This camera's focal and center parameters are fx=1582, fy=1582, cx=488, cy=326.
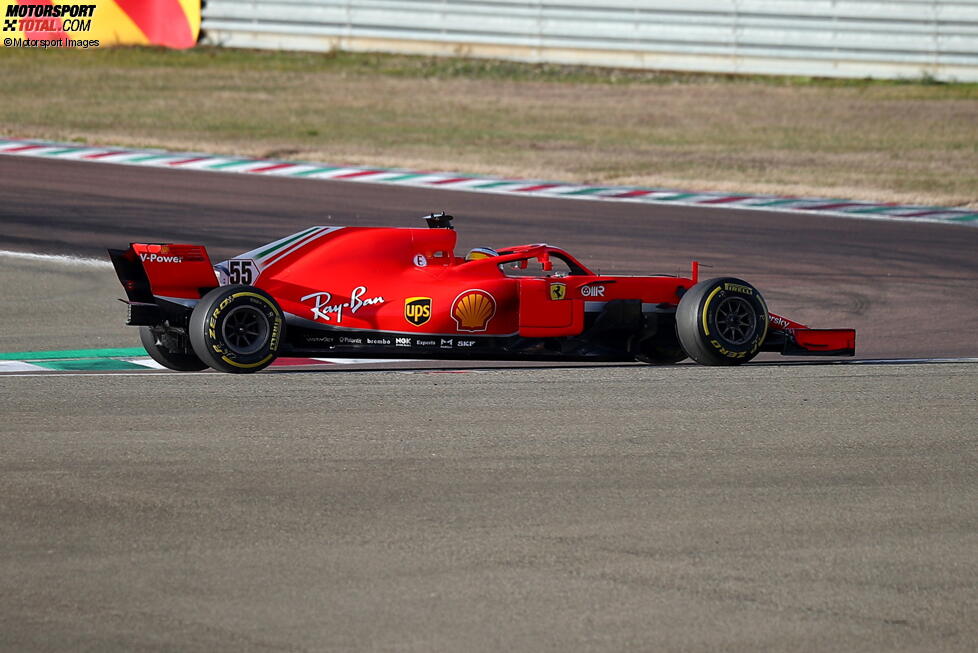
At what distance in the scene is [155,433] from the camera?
8.65 meters

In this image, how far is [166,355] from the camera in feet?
35.7

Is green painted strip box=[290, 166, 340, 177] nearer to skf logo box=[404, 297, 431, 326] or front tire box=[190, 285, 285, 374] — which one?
skf logo box=[404, 297, 431, 326]

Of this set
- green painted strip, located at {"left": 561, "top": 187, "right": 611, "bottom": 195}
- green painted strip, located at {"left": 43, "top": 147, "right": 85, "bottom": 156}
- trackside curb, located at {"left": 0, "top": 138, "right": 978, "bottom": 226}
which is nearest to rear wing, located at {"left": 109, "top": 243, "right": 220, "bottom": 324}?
trackside curb, located at {"left": 0, "top": 138, "right": 978, "bottom": 226}

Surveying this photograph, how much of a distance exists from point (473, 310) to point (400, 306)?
0.50 metres

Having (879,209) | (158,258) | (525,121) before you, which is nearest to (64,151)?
(525,121)

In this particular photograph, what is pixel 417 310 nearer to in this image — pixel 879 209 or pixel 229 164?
pixel 879 209

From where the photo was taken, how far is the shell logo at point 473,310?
10.7 meters

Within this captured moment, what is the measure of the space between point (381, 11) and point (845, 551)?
2783 cm

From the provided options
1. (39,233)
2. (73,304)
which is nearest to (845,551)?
(73,304)

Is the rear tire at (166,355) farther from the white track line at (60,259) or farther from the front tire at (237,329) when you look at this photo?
the white track line at (60,259)

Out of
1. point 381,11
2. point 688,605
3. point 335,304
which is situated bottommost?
point 688,605

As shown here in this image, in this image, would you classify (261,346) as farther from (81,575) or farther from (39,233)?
(39,233)

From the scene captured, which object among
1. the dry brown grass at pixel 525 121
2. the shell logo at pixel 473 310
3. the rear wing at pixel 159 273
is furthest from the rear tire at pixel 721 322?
the dry brown grass at pixel 525 121

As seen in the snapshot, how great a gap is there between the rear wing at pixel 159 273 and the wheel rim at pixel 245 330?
14.3 inches
